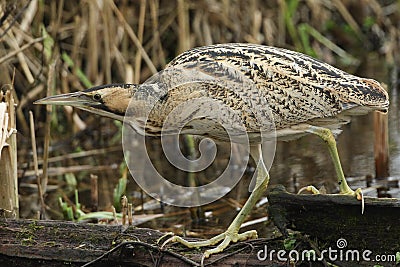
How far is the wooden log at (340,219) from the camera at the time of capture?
2.47 metres

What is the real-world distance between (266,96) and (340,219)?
0.51 m

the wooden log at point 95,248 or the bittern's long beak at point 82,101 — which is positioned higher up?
the bittern's long beak at point 82,101

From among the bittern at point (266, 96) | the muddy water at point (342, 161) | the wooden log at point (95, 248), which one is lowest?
the wooden log at point (95, 248)

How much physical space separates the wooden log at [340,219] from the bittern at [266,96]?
233 millimetres

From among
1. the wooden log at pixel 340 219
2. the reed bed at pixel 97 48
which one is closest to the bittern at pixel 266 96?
the wooden log at pixel 340 219

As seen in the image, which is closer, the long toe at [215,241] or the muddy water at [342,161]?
the long toe at [215,241]

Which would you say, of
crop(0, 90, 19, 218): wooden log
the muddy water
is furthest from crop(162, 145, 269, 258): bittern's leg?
the muddy water

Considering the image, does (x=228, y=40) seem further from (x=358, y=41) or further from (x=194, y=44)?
(x=358, y=41)

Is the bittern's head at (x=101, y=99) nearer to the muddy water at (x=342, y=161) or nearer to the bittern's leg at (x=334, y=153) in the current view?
the bittern's leg at (x=334, y=153)

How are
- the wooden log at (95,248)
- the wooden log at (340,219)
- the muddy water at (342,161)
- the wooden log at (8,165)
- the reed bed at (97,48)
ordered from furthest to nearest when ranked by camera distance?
the reed bed at (97,48)
the muddy water at (342,161)
the wooden log at (8,165)
the wooden log at (95,248)
the wooden log at (340,219)

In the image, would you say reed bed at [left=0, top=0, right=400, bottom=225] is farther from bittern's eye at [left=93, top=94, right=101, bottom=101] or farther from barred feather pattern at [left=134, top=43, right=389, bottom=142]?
barred feather pattern at [left=134, top=43, right=389, bottom=142]

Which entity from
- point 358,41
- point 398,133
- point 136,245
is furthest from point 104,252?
point 358,41

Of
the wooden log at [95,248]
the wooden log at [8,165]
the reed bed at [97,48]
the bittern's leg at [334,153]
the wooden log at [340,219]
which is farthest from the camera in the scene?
the reed bed at [97,48]

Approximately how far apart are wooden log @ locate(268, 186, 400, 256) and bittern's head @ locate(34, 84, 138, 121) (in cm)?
67
